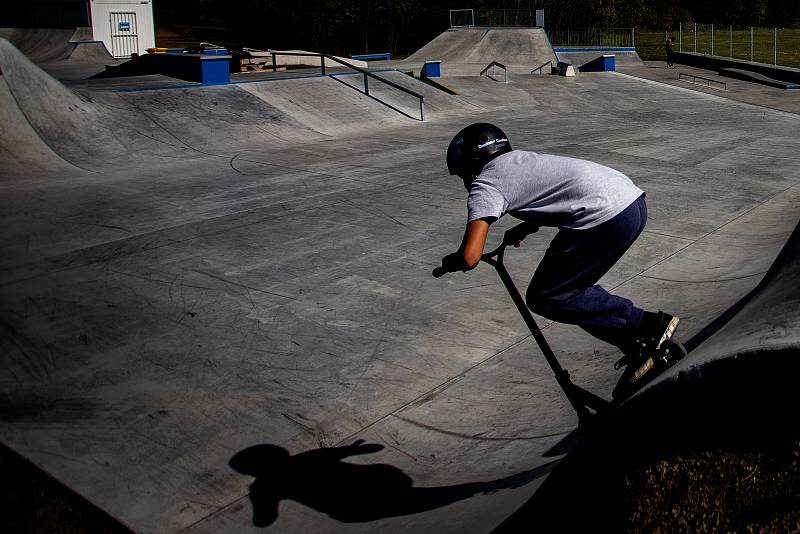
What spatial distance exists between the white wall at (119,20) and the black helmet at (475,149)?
39181 millimetres

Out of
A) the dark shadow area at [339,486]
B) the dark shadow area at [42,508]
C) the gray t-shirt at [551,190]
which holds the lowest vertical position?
the dark shadow area at [339,486]

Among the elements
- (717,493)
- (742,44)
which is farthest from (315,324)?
(742,44)

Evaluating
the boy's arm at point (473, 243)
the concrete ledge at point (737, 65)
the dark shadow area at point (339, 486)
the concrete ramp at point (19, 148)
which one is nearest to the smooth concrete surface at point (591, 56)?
the concrete ledge at point (737, 65)

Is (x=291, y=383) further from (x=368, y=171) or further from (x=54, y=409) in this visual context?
(x=368, y=171)

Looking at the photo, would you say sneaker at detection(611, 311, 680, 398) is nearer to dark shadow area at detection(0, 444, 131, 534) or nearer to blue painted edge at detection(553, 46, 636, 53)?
dark shadow area at detection(0, 444, 131, 534)

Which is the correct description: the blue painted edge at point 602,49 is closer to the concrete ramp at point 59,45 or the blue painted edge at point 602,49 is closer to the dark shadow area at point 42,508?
the concrete ramp at point 59,45

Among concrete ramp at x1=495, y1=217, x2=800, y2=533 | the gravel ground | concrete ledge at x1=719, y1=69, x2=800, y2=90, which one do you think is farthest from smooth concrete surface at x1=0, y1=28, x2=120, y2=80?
the gravel ground

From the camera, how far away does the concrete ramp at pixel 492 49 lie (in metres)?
35.2

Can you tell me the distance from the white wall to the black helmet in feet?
129

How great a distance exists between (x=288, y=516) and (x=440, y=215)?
643 cm

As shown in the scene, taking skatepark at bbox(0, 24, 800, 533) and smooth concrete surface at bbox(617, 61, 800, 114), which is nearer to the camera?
skatepark at bbox(0, 24, 800, 533)

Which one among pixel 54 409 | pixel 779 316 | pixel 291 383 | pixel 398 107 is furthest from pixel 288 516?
pixel 398 107

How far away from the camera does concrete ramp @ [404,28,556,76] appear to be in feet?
115

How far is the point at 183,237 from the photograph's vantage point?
8.79m
